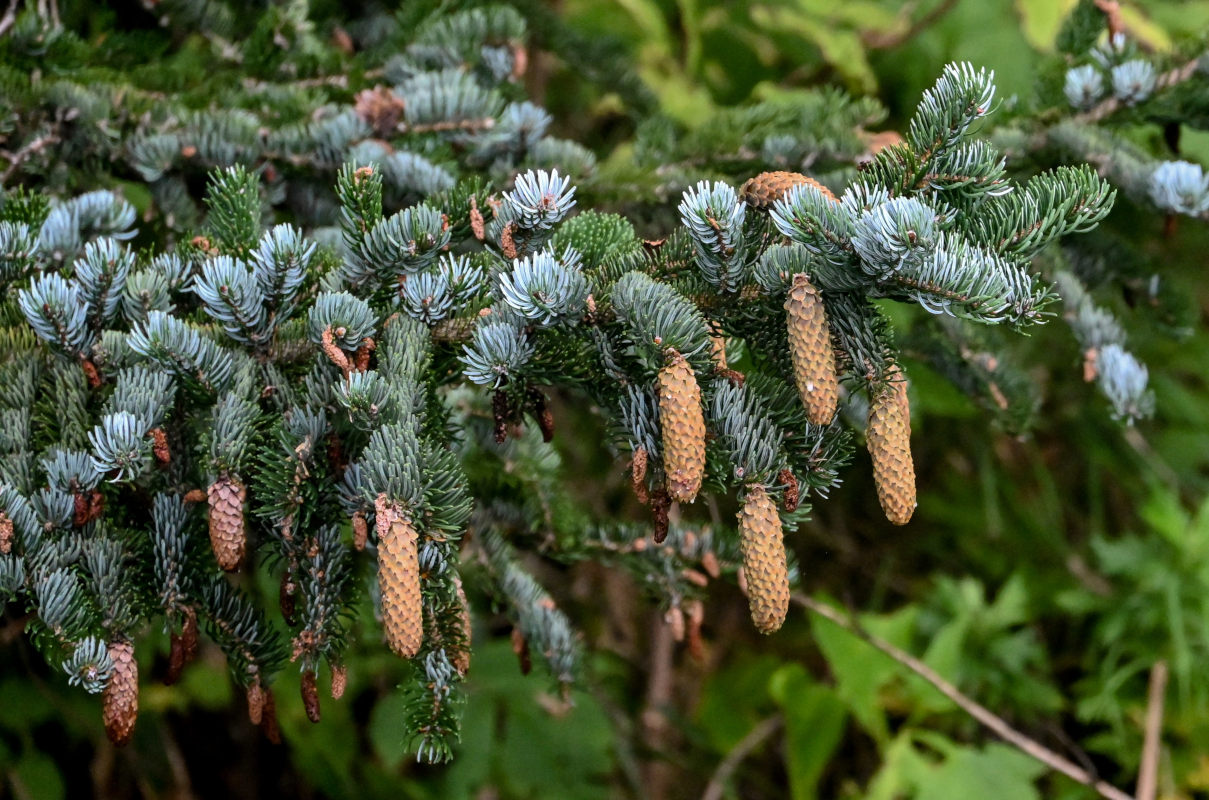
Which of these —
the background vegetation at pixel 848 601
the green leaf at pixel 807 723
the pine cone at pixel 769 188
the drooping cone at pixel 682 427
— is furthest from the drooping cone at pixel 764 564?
the green leaf at pixel 807 723

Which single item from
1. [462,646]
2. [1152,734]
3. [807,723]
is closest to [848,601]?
[807,723]

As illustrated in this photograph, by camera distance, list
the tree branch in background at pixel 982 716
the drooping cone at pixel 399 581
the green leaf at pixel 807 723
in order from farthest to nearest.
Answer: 1. the green leaf at pixel 807 723
2. the tree branch in background at pixel 982 716
3. the drooping cone at pixel 399 581

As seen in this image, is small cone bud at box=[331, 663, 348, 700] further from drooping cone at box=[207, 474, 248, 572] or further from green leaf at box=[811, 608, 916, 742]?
green leaf at box=[811, 608, 916, 742]

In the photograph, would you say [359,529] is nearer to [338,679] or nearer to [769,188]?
[338,679]

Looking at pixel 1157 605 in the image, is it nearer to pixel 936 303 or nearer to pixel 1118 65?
pixel 1118 65

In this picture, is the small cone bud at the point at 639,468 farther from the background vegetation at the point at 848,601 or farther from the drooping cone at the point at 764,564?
the background vegetation at the point at 848,601
